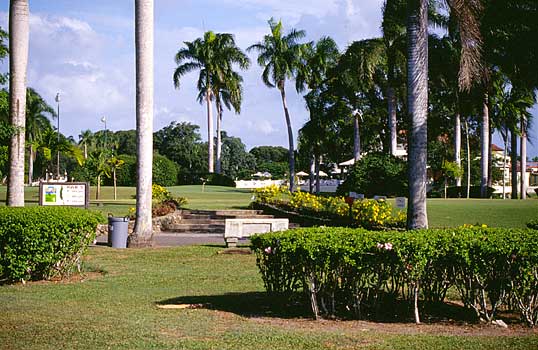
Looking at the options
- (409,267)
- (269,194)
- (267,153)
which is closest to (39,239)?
(409,267)

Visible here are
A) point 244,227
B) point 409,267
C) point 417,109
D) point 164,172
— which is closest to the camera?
point 409,267

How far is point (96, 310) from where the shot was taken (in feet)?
30.8

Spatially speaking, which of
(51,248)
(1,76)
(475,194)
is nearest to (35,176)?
(475,194)

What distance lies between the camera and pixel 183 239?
76.0ft

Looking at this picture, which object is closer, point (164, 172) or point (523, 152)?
point (523, 152)

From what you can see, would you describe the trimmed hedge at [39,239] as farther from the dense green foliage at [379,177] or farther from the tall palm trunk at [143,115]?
the dense green foliage at [379,177]

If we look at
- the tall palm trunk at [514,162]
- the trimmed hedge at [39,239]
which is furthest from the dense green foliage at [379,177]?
the trimmed hedge at [39,239]

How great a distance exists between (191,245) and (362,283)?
12396 millimetres

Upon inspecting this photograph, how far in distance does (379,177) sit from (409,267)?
31.8 meters

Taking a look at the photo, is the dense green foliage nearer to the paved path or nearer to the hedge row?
the paved path

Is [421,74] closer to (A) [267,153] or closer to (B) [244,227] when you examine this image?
(B) [244,227]

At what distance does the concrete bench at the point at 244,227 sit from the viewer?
19.8 m

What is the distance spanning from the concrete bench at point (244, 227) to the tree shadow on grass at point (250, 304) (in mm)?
8770

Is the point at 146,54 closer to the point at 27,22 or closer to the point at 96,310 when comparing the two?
the point at 27,22
